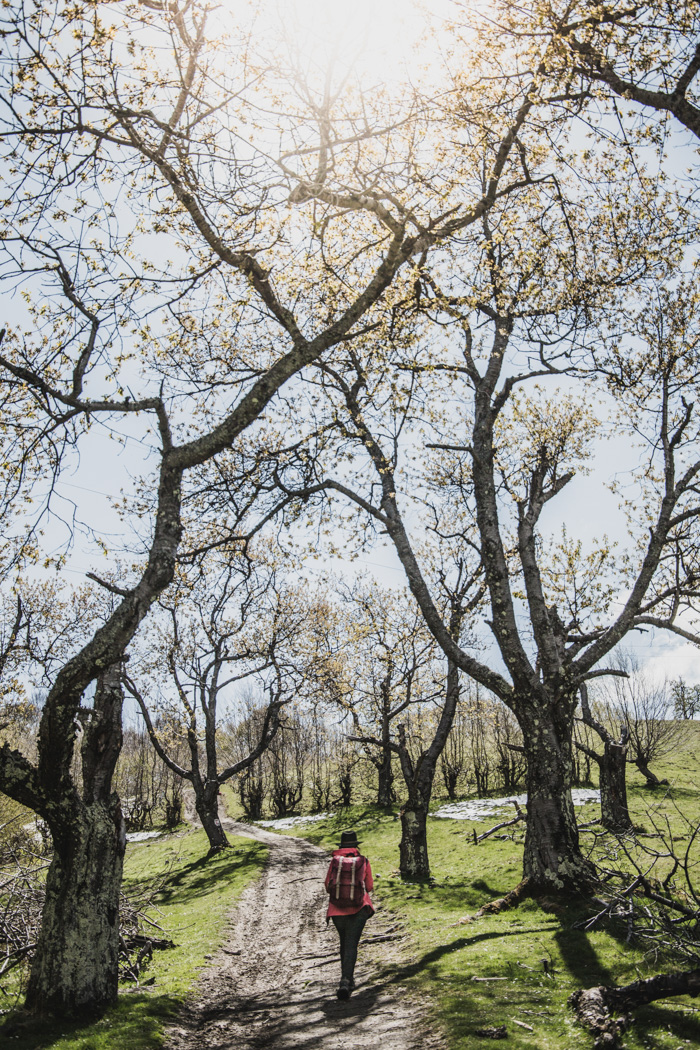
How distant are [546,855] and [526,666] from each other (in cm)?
328

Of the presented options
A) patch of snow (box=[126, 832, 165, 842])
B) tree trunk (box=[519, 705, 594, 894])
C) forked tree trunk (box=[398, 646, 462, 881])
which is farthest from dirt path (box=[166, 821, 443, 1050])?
patch of snow (box=[126, 832, 165, 842])

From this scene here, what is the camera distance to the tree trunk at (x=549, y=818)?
1130cm

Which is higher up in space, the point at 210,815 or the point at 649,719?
the point at 649,719

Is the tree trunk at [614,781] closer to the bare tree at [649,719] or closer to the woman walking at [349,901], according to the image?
the woman walking at [349,901]

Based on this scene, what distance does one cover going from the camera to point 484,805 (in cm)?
3123

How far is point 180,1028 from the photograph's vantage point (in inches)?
323

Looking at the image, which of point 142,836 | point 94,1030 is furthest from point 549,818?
point 142,836

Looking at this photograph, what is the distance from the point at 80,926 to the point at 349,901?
3722mm

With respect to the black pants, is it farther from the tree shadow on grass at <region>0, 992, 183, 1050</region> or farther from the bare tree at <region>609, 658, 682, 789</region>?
the bare tree at <region>609, 658, 682, 789</region>

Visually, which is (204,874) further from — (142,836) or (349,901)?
(142,836)

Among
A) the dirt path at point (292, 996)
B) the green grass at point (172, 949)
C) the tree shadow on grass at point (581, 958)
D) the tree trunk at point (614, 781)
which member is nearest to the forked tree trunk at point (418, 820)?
the dirt path at point (292, 996)

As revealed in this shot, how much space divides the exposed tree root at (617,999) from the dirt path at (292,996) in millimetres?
1554

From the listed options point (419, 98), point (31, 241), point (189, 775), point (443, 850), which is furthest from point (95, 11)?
point (189, 775)

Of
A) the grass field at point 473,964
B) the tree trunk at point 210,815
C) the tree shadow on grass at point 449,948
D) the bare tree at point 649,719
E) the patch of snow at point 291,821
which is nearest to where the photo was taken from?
the grass field at point 473,964
